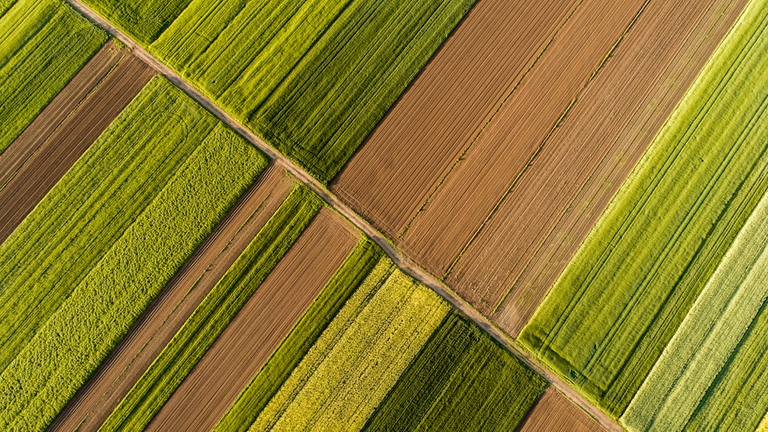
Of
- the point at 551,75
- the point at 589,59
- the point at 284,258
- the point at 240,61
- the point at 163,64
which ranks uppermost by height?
the point at 589,59

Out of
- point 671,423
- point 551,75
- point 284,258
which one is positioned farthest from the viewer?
point 551,75

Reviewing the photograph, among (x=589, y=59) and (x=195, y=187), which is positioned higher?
(x=589, y=59)

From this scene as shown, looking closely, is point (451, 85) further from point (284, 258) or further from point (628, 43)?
point (284, 258)

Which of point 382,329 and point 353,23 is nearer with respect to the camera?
point 382,329

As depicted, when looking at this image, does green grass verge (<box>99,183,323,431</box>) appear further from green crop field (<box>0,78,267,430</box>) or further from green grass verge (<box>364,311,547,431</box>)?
green grass verge (<box>364,311,547,431</box>)

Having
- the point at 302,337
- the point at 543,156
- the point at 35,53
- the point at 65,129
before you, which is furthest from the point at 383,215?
the point at 35,53

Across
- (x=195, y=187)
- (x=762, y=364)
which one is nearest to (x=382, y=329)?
(x=195, y=187)

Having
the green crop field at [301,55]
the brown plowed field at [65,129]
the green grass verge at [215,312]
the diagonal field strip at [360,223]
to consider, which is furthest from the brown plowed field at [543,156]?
the brown plowed field at [65,129]
